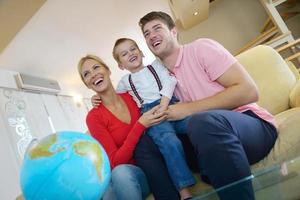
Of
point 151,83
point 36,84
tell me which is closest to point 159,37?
point 151,83

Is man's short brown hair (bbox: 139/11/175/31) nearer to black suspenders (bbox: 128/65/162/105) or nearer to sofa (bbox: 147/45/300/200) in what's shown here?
black suspenders (bbox: 128/65/162/105)

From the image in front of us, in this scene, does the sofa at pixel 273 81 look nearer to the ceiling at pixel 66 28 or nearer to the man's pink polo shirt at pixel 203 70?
the man's pink polo shirt at pixel 203 70

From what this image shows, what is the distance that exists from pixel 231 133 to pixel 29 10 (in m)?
2.58

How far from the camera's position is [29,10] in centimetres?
285

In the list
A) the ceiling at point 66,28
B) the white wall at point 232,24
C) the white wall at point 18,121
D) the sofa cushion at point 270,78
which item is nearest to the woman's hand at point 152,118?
the sofa cushion at point 270,78

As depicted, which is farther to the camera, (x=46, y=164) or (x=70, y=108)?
(x=70, y=108)

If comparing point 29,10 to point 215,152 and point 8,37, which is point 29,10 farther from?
point 215,152

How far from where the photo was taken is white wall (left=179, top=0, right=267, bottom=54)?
15.2 ft

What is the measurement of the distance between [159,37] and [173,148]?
0.51 meters

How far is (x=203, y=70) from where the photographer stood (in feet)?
4.06

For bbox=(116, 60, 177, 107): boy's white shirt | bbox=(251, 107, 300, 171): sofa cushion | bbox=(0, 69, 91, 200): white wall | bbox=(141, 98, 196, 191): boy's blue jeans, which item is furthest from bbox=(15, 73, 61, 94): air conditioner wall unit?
bbox=(251, 107, 300, 171): sofa cushion

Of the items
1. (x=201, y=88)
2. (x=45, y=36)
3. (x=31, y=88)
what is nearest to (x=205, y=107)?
(x=201, y=88)

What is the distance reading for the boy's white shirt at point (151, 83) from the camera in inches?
52.6

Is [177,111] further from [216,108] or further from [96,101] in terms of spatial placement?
[96,101]
